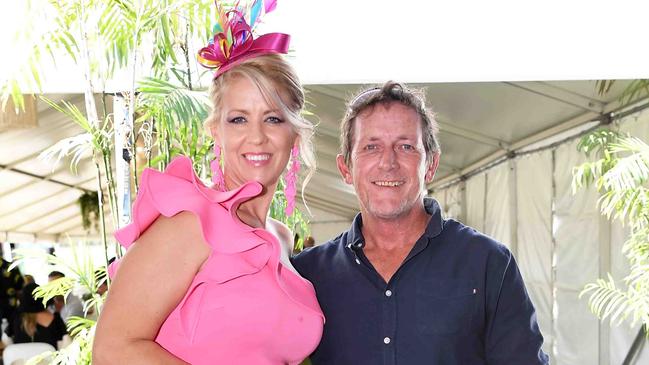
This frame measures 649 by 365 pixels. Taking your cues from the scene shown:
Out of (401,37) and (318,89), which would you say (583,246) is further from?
(401,37)

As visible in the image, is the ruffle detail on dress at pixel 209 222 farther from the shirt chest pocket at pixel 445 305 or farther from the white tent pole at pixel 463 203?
the white tent pole at pixel 463 203

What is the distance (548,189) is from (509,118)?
0.95m

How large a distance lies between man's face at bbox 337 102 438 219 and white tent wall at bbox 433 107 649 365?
3.66m

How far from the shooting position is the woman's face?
1.83 meters

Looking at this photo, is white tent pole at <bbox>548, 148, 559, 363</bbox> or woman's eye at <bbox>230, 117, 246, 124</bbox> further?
white tent pole at <bbox>548, 148, 559, 363</bbox>

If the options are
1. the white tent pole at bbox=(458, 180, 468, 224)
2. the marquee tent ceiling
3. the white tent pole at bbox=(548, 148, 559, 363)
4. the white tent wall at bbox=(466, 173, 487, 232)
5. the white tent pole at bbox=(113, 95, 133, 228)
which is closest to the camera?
the white tent pole at bbox=(113, 95, 133, 228)

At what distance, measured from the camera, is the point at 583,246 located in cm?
662

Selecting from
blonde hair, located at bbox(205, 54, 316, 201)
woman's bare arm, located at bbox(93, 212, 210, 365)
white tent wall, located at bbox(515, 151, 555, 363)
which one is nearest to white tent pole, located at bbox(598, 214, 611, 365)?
white tent wall, located at bbox(515, 151, 555, 363)

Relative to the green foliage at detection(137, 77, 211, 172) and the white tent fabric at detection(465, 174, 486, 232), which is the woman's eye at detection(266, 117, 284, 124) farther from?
the white tent fabric at detection(465, 174, 486, 232)

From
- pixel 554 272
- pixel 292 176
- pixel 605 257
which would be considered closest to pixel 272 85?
pixel 292 176

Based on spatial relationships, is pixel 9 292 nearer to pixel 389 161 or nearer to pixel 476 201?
pixel 476 201

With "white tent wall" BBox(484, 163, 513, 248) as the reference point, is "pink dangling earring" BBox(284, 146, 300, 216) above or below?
above

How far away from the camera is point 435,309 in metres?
1.89

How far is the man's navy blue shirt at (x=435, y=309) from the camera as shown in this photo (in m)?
1.86
